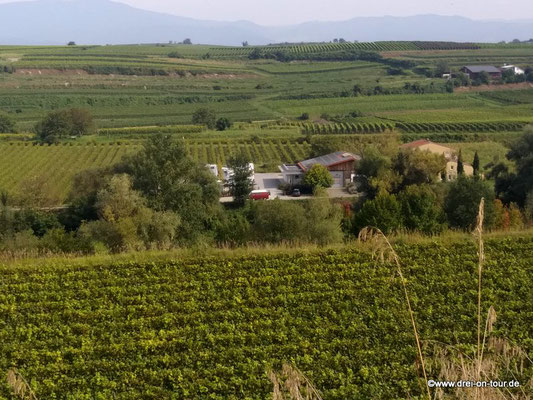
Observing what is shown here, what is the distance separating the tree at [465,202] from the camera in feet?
72.2

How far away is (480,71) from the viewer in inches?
3543

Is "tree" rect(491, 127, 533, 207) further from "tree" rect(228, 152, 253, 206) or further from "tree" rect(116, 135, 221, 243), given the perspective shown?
"tree" rect(116, 135, 221, 243)

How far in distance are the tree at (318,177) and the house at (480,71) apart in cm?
6604

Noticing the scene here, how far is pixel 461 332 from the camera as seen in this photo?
9891 millimetres

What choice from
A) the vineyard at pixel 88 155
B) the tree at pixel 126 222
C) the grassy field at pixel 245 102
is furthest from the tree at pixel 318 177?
the tree at pixel 126 222

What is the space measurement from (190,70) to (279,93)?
79.1ft

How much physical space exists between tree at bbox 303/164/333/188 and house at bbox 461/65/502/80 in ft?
217

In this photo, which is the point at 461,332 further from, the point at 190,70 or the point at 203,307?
the point at 190,70

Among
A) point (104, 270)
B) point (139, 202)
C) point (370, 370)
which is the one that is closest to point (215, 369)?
point (370, 370)

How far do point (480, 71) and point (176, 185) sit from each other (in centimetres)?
7966

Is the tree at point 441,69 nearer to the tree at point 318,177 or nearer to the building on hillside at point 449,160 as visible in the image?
the building on hillside at point 449,160

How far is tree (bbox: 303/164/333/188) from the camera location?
32.7 m

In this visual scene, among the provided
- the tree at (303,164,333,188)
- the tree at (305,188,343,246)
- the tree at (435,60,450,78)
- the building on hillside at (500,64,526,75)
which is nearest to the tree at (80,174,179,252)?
the tree at (305,188,343,246)

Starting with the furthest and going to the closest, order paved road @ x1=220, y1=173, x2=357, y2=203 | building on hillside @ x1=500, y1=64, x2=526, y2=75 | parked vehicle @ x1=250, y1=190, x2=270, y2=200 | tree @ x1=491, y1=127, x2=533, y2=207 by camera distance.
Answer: building on hillside @ x1=500, y1=64, x2=526, y2=75, paved road @ x1=220, y1=173, x2=357, y2=203, parked vehicle @ x1=250, y1=190, x2=270, y2=200, tree @ x1=491, y1=127, x2=533, y2=207
